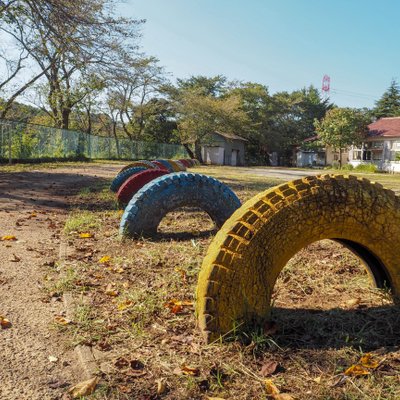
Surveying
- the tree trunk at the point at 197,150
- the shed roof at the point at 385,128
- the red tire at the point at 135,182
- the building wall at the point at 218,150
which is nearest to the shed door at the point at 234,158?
the building wall at the point at 218,150

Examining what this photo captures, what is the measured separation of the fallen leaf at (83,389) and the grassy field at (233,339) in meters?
0.05

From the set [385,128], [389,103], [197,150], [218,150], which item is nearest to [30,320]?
[197,150]

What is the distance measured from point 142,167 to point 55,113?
31.0 meters

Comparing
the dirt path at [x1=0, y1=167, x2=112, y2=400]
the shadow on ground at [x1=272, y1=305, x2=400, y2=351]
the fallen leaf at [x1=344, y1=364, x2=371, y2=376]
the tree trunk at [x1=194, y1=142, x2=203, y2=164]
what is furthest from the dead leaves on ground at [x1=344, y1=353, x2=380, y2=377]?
the tree trunk at [x1=194, y1=142, x2=203, y2=164]

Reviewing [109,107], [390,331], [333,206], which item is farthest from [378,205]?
[109,107]

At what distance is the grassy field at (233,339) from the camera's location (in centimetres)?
191

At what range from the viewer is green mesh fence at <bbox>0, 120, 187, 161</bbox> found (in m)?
19.9

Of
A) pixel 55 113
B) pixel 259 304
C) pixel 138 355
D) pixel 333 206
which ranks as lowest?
pixel 138 355

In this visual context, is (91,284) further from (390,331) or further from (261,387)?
(390,331)

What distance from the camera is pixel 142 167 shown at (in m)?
9.02

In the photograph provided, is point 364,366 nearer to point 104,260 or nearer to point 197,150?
point 104,260

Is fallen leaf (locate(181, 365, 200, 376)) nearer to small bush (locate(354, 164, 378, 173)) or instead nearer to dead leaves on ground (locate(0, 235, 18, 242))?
dead leaves on ground (locate(0, 235, 18, 242))

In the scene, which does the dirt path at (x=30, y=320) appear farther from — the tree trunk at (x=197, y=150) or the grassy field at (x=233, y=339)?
the tree trunk at (x=197, y=150)

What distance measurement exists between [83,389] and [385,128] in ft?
166
